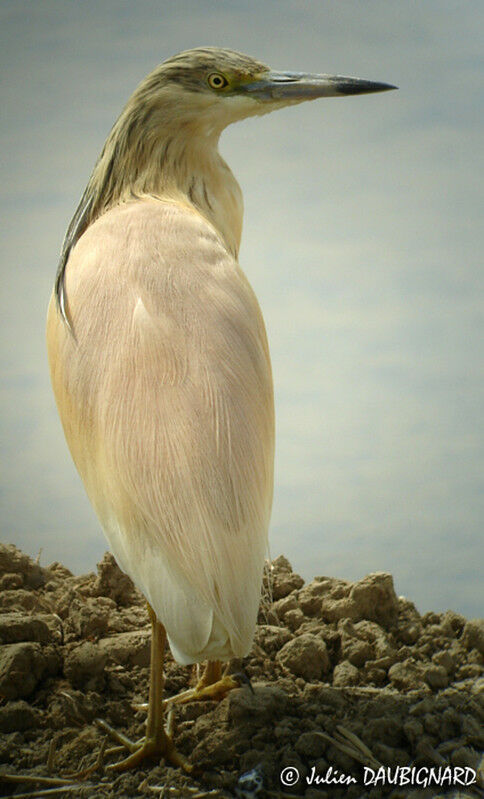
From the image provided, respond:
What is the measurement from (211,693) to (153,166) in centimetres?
109

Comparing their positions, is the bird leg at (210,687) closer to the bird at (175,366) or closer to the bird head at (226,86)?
the bird at (175,366)

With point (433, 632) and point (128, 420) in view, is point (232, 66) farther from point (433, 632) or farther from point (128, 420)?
point (433, 632)

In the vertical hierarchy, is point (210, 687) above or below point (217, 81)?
below

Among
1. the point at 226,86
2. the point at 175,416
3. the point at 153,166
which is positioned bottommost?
the point at 175,416

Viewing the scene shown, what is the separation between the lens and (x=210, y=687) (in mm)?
1856

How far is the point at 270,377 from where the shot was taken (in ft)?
5.31

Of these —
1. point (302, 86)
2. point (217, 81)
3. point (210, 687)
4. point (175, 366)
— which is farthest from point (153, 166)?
point (210, 687)

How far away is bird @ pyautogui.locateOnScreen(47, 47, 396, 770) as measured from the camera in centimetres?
137

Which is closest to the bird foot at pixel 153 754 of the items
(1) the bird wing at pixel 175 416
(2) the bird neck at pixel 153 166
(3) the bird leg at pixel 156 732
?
(3) the bird leg at pixel 156 732

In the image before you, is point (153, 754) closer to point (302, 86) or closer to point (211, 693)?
point (211, 693)

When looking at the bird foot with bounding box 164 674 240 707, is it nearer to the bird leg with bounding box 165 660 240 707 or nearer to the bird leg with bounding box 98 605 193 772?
the bird leg with bounding box 165 660 240 707

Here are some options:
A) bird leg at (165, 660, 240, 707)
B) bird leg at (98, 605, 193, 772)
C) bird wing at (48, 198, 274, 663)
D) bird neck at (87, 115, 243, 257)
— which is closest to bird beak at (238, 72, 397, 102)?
bird neck at (87, 115, 243, 257)

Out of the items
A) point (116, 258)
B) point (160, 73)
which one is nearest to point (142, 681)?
point (116, 258)

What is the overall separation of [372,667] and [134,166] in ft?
3.83
